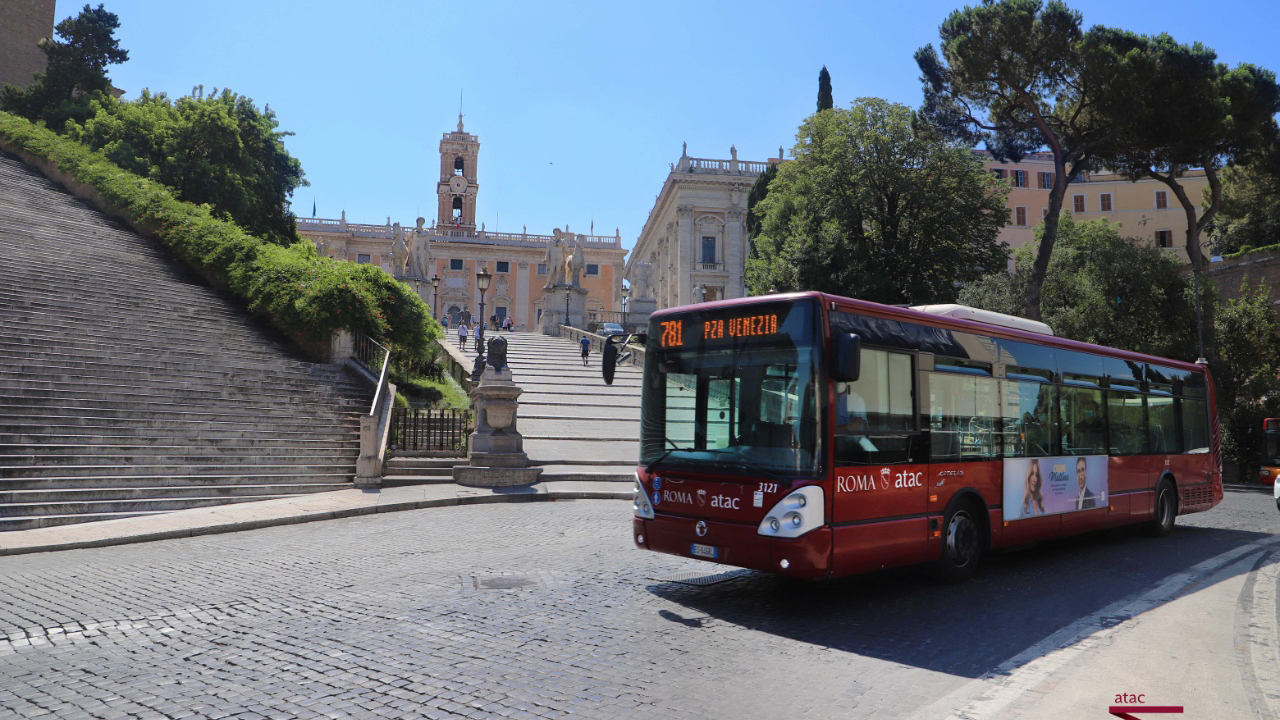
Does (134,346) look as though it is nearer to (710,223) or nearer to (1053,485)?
(1053,485)

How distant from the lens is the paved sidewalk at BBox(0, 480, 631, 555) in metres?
10.2

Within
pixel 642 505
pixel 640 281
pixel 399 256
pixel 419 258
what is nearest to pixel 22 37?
pixel 399 256

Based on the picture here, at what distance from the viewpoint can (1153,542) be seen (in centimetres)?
1158

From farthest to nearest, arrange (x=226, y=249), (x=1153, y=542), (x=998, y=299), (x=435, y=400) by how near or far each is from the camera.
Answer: (x=998, y=299)
(x=226, y=249)
(x=435, y=400)
(x=1153, y=542)

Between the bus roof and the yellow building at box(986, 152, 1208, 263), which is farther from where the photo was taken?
the yellow building at box(986, 152, 1208, 263)

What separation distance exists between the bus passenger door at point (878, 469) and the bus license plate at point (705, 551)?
1015 millimetres

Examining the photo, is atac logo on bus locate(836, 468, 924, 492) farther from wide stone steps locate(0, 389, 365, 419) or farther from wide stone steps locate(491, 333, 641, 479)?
wide stone steps locate(0, 389, 365, 419)

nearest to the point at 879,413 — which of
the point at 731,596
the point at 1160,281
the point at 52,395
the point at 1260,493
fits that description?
the point at 731,596

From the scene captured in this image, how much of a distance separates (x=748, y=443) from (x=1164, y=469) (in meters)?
8.75

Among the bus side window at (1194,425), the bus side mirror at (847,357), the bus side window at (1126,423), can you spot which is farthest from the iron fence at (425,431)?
the bus side window at (1194,425)

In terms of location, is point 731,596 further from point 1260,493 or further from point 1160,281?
point 1160,281

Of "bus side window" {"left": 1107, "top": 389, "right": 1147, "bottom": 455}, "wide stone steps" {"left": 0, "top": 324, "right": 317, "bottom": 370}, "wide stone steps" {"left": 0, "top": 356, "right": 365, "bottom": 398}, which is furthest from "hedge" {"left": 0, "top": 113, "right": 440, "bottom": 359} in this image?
"bus side window" {"left": 1107, "top": 389, "right": 1147, "bottom": 455}

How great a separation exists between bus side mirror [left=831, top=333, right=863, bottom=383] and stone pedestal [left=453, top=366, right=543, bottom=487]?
10253 mm

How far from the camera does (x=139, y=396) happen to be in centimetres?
1546
